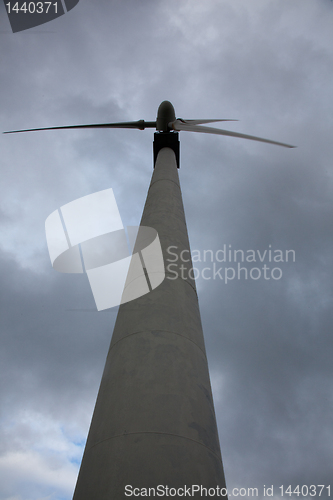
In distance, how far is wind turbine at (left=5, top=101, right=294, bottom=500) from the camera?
559 centimetres

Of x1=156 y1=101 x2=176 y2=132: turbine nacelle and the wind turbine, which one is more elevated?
x1=156 y1=101 x2=176 y2=132: turbine nacelle

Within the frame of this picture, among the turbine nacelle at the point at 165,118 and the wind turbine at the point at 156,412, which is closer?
the wind turbine at the point at 156,412

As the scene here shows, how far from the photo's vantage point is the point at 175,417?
6.42m

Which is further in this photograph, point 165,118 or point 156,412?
point 165,118

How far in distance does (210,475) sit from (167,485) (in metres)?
0.91

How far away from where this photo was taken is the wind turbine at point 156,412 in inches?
220

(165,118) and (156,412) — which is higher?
(165,118)

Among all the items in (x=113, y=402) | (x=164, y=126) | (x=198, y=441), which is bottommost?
(x=198, y=441)

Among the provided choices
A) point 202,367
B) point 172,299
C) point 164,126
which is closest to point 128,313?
point 172,299

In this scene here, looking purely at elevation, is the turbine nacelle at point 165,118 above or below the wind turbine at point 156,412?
above

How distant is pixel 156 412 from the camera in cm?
643

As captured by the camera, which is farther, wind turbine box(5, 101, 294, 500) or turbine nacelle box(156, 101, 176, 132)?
turbine nacelle box(156, 101, 176, 132)

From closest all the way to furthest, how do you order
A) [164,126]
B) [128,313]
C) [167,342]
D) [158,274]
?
[167,342] → [128,313] → [158,274] → [164,126]

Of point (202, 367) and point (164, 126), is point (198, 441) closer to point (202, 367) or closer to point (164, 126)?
point (202, 367)
